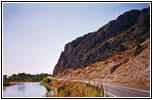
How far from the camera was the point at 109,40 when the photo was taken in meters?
79.4

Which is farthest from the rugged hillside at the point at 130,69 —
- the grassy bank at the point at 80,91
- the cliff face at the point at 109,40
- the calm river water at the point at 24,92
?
the cliff face at the point at 109,40

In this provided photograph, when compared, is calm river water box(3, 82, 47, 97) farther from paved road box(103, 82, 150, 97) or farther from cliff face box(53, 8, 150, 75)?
cliff face box(53, 8, 150, 75)

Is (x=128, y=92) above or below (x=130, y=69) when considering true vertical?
below

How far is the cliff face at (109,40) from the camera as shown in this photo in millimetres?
68375

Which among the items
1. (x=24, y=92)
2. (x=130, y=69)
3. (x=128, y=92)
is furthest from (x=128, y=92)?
(x=24, y=92)

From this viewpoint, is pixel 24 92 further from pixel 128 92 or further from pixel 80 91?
pixel 80 91

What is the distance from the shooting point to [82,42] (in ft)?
324

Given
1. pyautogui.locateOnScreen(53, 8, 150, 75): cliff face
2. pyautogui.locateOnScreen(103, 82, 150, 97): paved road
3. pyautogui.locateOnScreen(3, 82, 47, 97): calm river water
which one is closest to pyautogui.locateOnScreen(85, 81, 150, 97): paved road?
pyautogui.locateOnScreen(103, 82, 150, 97): paved road

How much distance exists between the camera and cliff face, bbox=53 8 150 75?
6838 cm

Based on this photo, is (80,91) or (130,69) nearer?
(80,91)

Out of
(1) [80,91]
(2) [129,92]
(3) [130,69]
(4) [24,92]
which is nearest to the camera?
(1) [80,91]

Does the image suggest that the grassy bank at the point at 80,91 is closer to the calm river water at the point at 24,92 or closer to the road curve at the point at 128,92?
the road curve at the point at 128,92

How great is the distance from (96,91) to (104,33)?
273 feet

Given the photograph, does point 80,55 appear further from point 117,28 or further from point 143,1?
point 143,1
